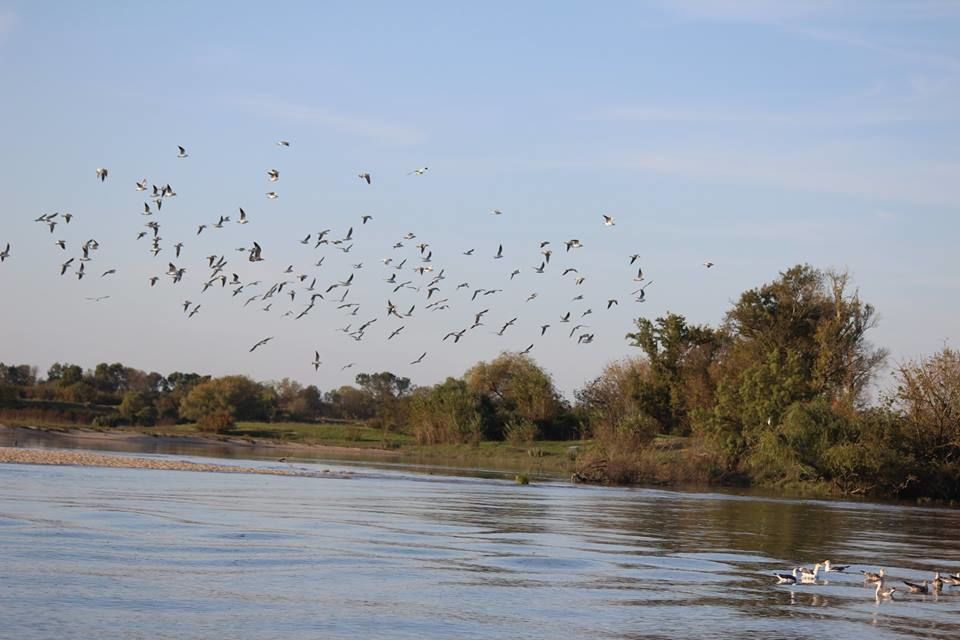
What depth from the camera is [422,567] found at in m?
22.0

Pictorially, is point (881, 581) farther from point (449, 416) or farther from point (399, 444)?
point (399, 444)

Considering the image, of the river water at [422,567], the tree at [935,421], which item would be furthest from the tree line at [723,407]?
the river water at [422,567]

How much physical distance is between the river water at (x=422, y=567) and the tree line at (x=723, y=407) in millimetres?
18523

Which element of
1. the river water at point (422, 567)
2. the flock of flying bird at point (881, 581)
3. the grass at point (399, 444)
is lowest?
the river water at point (422, 567)

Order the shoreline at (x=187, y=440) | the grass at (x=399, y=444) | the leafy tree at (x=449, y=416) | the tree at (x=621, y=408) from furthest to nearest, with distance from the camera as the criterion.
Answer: the leafy tree at (x=449, y=416) < the shoreline at (x=187, y=440) < the grass at (x=399, y=444) < the tree at (x=621, y=408)

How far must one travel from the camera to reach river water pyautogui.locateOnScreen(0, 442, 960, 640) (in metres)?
16.5

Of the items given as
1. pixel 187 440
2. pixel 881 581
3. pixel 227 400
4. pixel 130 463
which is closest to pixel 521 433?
pixel 187 440

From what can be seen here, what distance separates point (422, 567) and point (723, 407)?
44314 mm

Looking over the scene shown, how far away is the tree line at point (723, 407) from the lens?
56469mm

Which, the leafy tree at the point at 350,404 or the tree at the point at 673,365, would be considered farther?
the leafy tree at the point at 350,404

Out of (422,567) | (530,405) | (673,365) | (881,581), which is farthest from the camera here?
(530,405)

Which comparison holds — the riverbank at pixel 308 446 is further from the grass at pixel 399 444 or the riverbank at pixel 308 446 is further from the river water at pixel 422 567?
the river water at pixel 422 567

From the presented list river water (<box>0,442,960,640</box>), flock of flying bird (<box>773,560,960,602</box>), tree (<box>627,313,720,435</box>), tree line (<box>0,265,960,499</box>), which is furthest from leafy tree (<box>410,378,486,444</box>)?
flock of flying bird (<box>773,560,960,602</box>)

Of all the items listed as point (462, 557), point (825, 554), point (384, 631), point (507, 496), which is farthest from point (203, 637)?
point (507, 496)
